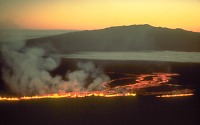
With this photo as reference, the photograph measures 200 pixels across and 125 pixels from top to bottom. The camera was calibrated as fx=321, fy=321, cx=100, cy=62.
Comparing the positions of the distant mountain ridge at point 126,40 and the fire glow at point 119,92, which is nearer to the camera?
the fire glow at point 119,92

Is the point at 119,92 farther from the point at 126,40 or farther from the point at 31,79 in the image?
the point at 126,40

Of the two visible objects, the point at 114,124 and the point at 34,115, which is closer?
the point at 114,124

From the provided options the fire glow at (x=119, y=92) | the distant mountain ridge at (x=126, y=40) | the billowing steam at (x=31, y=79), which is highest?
the distant mountain ridge at (x=126, y=40)

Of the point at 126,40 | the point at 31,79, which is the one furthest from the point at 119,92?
the point at 126,40

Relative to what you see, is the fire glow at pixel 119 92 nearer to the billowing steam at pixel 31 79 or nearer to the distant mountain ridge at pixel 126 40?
the billowing steam at pixel 31 79

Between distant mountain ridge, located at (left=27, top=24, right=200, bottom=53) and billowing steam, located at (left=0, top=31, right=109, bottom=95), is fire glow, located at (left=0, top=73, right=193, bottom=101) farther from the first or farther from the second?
distant mountain ridge, located at (left=27, top=24, right=200, bottom=53)

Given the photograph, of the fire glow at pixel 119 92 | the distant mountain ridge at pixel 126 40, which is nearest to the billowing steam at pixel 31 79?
the fire glow at pixel 119 92

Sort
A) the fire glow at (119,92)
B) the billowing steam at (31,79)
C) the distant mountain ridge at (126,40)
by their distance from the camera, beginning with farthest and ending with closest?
the distant mountain ridge at (126,40) < the billowing steam at (31,79) < the fire glow at (119,92)

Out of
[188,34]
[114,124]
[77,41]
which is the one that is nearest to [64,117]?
[114,124]

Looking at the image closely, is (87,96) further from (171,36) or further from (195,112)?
(171,36)
